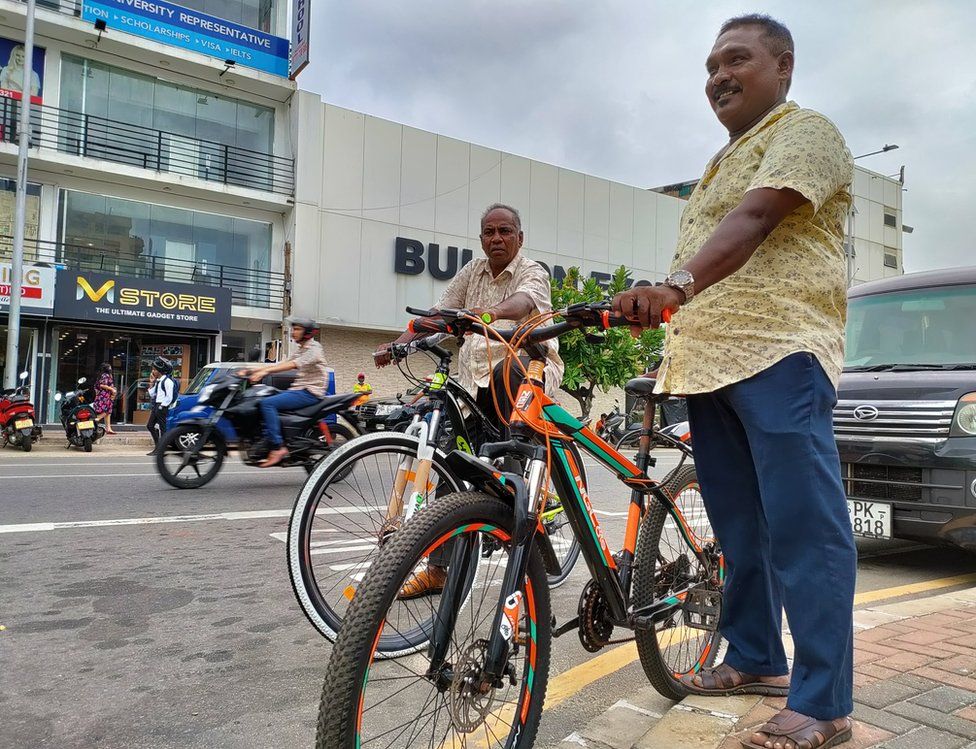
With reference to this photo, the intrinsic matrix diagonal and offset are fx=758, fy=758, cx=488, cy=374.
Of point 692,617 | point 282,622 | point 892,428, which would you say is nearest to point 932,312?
point 892,428

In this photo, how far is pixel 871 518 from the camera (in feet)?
15.6

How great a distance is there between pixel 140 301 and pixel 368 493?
1812 cm

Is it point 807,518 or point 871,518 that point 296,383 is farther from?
point 807,518

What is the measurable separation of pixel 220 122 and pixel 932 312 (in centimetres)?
2110

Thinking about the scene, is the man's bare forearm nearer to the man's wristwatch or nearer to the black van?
the man's wristwatch

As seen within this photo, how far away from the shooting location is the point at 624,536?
2.60 metres

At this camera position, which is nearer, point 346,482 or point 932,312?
point 346,482

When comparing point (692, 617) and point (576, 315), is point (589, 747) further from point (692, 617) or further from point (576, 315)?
point (576, 315)

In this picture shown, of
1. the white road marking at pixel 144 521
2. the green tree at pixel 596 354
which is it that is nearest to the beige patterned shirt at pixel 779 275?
the white road marking at pixel 144 521

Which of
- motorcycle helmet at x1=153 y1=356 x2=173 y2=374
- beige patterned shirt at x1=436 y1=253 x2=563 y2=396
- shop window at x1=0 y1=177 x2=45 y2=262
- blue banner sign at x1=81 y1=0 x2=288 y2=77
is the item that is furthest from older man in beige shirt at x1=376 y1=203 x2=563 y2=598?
blue banner sign at x1=81 y1=0 x2=288 y2=77

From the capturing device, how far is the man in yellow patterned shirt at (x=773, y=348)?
204 centimetres

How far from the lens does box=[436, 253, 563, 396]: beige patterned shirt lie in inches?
142

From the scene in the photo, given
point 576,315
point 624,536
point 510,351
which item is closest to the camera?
point 576,315

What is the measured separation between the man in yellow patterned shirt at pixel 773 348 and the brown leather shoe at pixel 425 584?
80cm
